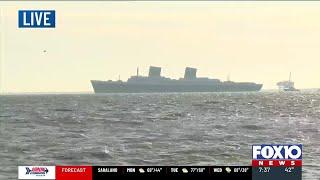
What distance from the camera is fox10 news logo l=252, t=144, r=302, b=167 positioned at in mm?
10164

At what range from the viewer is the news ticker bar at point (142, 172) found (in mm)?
9805

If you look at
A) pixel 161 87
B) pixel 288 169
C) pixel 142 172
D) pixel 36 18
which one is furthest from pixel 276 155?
pixel 161 87

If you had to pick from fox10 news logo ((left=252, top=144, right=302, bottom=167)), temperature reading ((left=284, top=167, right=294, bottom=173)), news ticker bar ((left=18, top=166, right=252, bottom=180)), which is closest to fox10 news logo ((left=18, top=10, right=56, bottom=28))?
news ticker bar ((left=18, top=166, right=252, bottom=180))

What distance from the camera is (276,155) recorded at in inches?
402

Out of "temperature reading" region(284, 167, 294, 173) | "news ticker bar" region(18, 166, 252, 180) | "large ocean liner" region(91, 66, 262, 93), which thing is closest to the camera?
"news ticker bar" region(18, 166, 252, 180)

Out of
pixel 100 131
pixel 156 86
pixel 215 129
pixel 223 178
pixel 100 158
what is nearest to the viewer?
pixel 223 178

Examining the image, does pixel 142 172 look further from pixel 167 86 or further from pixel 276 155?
pixel 167 86

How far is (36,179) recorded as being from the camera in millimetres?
10469

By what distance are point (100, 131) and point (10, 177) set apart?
15582 mm

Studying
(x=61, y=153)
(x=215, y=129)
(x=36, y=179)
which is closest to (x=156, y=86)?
(x=215, y=129)

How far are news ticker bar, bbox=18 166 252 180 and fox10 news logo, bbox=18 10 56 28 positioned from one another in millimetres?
2763

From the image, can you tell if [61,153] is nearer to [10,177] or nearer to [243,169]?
[10,177]

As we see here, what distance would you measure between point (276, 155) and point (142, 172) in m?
2.57

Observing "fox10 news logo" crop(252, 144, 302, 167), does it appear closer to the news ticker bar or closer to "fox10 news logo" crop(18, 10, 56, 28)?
the news ticker bar
